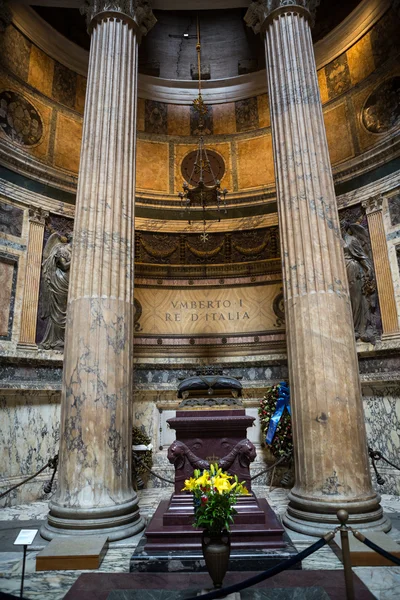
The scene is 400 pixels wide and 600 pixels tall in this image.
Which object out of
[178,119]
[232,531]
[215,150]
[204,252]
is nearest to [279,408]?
[232,531]

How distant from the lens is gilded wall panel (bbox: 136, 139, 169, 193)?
39.3 feet

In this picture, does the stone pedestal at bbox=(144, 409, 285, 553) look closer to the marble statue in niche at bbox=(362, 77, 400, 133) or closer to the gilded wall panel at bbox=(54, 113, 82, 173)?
the gilded wall panel at bbox=(54, 113, 82, 173)

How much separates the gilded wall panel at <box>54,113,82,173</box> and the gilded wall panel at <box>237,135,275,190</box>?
4468mm

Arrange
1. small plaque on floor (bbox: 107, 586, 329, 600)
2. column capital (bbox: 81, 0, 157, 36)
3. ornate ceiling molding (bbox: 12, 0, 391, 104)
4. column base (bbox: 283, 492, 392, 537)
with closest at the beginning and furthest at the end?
small plaque on floor (bbox: 107, 586, 329, 600), column base (bbox: 283, 492, 392, 537), column capital (bbox: 81, 0, 157, 36), ornate ceiling molding (bbox: 12, 0, 391, 104)

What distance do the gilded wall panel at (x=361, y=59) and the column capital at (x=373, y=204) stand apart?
3.37 meters

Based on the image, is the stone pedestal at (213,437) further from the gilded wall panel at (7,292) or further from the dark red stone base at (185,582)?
the gilded wall panel at (7,292)

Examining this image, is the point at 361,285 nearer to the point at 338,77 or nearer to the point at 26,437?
the point at 338,77

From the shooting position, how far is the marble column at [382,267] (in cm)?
876

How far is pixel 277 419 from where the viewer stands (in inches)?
345

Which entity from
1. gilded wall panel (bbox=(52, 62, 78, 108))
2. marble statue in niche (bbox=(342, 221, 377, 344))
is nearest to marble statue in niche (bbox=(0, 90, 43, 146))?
gilded wall panel (bbox=(52, 62, 78, 108))

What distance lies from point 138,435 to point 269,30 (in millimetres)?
8262

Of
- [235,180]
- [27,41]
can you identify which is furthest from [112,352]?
[27,41]

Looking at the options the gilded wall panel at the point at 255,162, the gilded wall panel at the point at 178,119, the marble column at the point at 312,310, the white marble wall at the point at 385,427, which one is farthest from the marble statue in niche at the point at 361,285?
the gilded wall panel at the point at 178,119

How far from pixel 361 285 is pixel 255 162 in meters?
4.93
